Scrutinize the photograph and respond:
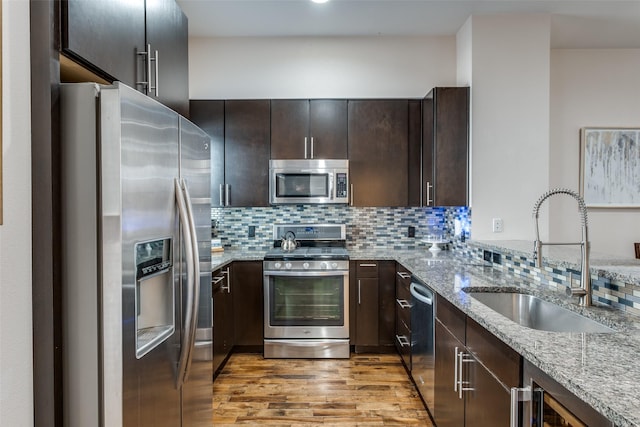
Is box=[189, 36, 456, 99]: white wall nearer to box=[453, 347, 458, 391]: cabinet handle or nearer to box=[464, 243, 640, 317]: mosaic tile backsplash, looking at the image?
box=[464, 243, 640, 317]: mosaic tile backsplash

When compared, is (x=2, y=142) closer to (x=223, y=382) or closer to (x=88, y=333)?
(x=88, y=333)

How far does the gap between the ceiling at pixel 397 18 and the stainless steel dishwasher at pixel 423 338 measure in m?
2.21

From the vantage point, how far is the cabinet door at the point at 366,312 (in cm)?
354

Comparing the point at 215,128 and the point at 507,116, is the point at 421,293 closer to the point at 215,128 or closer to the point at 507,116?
the point at 507,116

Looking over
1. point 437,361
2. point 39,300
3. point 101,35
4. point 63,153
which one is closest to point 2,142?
point 63,153

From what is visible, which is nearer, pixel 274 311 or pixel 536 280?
pixel 536 280

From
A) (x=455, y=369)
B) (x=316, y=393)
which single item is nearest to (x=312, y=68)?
(x=316, y=393)

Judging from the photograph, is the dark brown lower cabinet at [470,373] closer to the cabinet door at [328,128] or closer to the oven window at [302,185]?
the oven window at [302,185]

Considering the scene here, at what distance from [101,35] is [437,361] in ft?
7.23

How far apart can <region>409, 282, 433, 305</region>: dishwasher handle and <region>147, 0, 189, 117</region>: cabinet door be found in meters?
1.74

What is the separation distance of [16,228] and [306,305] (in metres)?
2.66

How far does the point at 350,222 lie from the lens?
406 cm

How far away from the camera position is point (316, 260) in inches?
138

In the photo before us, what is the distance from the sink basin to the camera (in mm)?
1667
